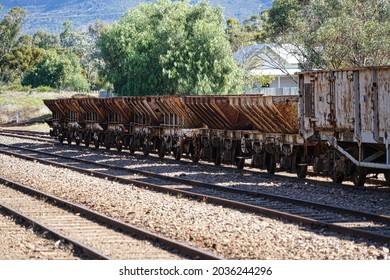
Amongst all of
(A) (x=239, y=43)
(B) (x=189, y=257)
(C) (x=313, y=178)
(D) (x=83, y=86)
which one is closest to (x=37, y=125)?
(A) (x=239, y=43)

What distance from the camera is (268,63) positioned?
67688 millimetres

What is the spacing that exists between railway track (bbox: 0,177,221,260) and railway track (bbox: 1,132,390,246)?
289 centimetres

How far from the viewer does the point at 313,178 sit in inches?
855

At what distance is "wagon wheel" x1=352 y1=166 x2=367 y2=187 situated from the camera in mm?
18781

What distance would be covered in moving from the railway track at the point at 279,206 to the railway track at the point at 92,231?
2.89 meters

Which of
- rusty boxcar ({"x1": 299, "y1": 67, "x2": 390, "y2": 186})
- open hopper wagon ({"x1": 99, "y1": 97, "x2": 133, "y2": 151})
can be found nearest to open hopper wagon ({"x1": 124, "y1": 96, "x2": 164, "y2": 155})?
open hopper wagon ({"x1": 99, "y1": 97, "x2": 133, "y2": 151})

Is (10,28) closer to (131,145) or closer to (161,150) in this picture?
(131,145)

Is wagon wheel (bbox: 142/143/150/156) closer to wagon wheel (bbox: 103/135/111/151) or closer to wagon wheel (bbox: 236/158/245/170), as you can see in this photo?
wagon wheel (bbox: 103/135/111/151)

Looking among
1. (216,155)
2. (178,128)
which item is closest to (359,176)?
(216,155)

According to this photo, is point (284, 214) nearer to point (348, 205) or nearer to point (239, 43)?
point (348, 205)

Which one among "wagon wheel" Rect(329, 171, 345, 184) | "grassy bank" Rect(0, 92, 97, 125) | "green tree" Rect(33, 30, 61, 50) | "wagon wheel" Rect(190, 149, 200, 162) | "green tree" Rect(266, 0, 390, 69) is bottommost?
"wagon wheel" Rect(329, 171, 345, 184)

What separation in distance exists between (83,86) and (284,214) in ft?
268

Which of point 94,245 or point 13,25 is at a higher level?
point 13,25

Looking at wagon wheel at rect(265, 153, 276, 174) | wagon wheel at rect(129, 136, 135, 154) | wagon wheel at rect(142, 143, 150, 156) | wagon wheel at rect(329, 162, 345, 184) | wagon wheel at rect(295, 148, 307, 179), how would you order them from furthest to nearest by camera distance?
wagon wheel at rect(129, 136, 135, 154), wagon wheel at rect(142, 143, 150, 156), wagon wheel at rect(265, 153, 276, 174), wagon wheel at rect(295, 148, 307, 179), wagon wheel at rect(329, 162, 345, 184)
